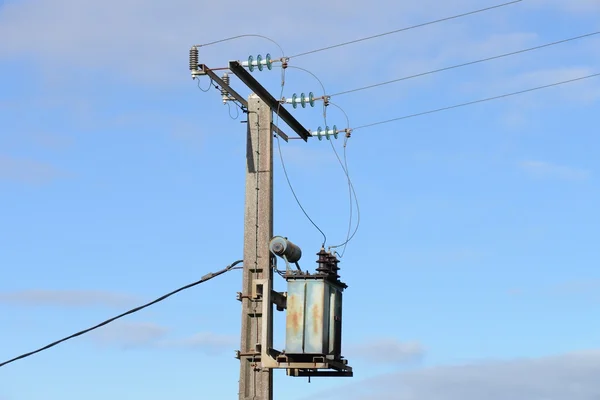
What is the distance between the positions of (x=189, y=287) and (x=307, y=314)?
9.81 ft

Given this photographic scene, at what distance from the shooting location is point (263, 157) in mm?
24281

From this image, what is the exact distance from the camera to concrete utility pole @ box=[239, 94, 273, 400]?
23.1 metres

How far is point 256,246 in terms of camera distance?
23.8 m

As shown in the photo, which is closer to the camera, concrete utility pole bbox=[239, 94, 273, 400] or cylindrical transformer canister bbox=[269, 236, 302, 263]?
concrete utility pole bbox=[239, 94, 273, 400]

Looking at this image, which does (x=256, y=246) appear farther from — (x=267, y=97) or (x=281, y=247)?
(x=267, y=97)

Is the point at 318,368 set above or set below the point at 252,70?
below

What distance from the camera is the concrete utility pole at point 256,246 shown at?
2308cm

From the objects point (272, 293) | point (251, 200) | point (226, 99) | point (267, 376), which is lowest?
point (267, 376)

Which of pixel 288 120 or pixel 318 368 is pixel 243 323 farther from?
pixel 288 120

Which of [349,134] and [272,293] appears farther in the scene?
[349,134]

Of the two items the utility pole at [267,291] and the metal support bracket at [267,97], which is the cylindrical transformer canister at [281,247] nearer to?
the utility pole at [267,291]

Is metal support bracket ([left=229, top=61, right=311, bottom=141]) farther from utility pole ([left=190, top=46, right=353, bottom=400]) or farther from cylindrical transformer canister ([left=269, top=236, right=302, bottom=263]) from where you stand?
cylindrical transformer canister ([left=269, top=236, right=302, bottom=263])

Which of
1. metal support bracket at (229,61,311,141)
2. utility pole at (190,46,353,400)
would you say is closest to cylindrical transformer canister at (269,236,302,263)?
utility pole at (190,46,353,400)

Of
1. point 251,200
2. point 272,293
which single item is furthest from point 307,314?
point 251,200
